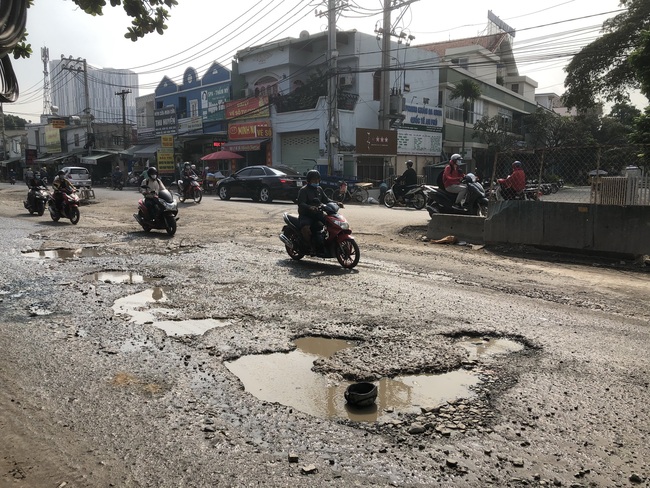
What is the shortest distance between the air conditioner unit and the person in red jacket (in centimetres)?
1906

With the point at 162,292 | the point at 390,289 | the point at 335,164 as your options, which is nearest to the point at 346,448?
the point at 390,289

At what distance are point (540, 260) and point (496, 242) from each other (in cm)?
121

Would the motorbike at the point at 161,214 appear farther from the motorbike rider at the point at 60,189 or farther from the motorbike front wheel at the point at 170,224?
the motorbike rider at the point at 60,189

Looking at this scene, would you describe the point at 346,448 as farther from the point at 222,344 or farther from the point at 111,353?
the point at 111,353

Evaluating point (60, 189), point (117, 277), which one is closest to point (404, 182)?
point (60, 189)

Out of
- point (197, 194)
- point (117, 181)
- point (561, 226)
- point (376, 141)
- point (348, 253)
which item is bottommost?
point (348, 253)

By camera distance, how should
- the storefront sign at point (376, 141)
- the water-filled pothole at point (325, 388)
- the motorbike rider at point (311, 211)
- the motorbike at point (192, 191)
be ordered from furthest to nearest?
the storefront sign at point (376, 141) → the motorbike at point (192, 191) → the motorbike rider at point (311, 211) → the water-filled pothole at point (325, 388)

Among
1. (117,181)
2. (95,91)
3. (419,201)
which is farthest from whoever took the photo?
(95,91)

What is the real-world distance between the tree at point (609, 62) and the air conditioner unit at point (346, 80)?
36.3 feet

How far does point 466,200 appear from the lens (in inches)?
428

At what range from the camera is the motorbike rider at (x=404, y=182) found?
16922 mm

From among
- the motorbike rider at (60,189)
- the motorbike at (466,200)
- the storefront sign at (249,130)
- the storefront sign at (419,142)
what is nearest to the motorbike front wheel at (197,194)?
the motorbike rider at (60,189)

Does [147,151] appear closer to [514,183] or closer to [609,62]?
[609,62]

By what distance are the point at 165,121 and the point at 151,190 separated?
1192 inches
